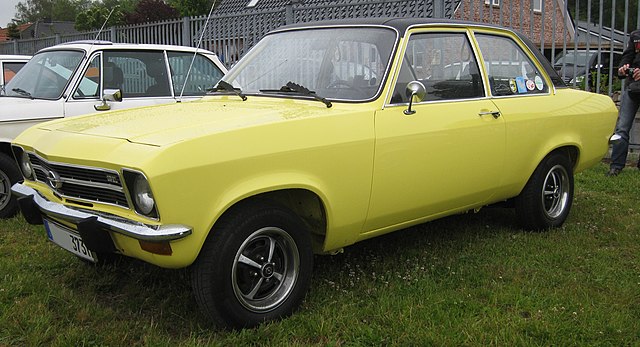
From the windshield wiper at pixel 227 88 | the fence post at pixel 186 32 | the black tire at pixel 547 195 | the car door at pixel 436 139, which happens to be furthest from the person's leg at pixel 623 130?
the fence post at pixel 186 32

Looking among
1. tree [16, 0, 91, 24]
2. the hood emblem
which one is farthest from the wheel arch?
tree [16, 0, 91, 24]

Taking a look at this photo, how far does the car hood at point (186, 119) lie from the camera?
3135 millimetres

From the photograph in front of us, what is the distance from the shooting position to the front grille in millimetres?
3078

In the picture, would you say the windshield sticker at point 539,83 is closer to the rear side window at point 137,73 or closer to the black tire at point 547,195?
the black tire at point 547,195

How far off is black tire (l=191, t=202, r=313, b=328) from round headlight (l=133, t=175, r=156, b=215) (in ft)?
1.11

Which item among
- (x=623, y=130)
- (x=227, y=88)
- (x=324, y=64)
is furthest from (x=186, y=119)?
(x=623, y=130)

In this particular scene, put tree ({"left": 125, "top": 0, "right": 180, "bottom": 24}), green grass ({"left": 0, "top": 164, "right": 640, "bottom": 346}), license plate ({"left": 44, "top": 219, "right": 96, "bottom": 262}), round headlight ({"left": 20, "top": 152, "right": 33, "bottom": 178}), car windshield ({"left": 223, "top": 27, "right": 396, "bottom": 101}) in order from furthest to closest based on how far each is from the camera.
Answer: tree ({"left": 125, "top": 0, "right": 180, "bottom": 24}) → car windshield ({"left": 223, "top": 27, "right": 396, "bottom": 101}) → round headlight ({"left": 20, "top": 152, "right": 33, "bottom": 178}) → license plate ({"left": 44, "top": 219, "right": 96, "bottom": 262}) → green grass ({"left": 0, "top": 164, "right": 640, "bottom": 346})

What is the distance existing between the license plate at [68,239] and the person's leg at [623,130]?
21.2 ft

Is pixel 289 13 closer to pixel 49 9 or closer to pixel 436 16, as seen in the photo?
pixel 436 16

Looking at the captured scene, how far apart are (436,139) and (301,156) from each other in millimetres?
1109

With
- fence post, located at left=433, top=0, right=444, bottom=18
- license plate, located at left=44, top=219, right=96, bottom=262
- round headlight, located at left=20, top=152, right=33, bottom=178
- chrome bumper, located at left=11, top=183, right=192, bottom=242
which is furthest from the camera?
fence post, located at left=433, top=0, right=444, bottom=18

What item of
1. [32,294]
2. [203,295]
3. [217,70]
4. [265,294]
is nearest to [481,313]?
[265,294]

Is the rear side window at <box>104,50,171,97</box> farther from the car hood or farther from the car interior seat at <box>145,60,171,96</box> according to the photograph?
the car hood

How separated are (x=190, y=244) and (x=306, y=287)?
34.0 inches
